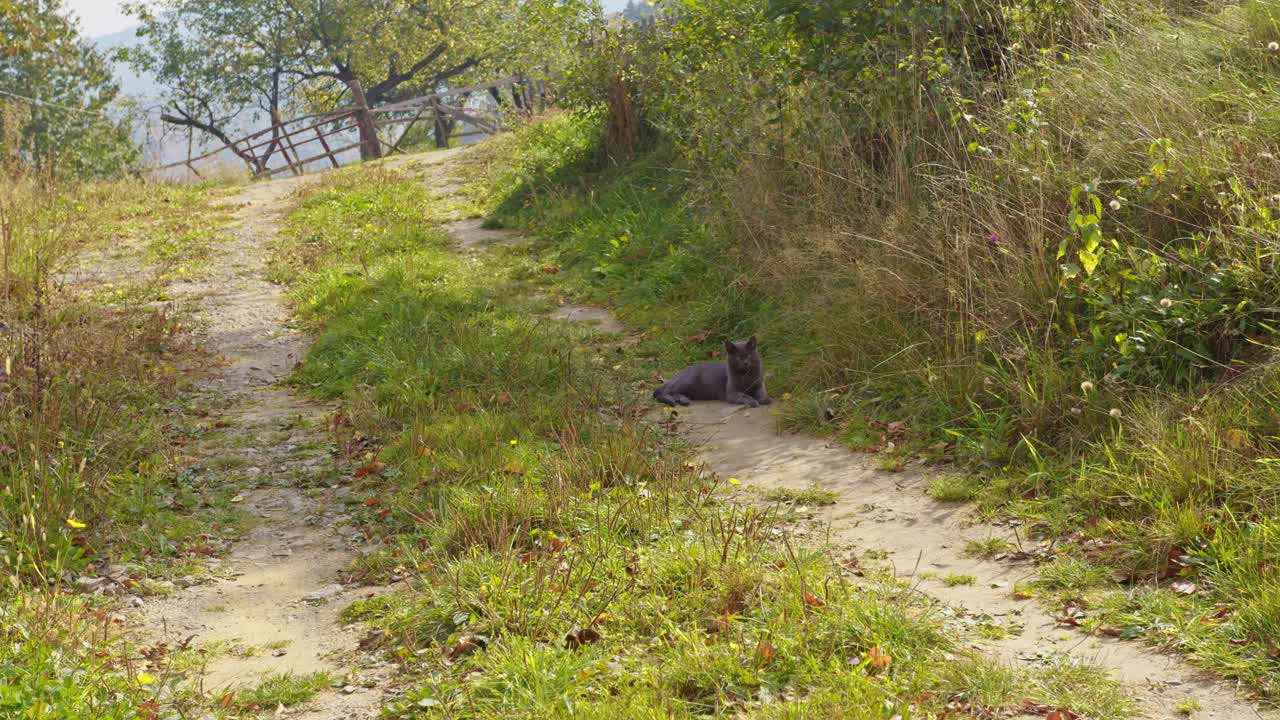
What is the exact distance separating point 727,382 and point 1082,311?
256 cm

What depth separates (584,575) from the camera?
4.26 m

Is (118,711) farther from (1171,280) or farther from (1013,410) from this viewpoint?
(1171,280)

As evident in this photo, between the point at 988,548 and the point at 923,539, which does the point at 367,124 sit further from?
the point at 988,548

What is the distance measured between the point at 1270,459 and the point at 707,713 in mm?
2700

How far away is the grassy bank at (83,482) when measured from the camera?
359 cm

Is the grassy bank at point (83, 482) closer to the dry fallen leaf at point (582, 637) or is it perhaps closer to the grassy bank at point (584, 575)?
the grassy bank at point (584, 575)

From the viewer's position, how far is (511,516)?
Answer: 4.83 metres

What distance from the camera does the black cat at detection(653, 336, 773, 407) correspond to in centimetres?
727

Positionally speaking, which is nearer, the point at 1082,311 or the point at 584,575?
the point at 584,575

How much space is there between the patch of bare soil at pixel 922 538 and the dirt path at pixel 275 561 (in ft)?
7.69

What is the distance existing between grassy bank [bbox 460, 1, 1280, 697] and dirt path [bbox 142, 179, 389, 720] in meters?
3.03

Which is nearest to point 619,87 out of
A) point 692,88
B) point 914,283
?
point 692,88

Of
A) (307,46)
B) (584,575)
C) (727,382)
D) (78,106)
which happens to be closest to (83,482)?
(584,575)

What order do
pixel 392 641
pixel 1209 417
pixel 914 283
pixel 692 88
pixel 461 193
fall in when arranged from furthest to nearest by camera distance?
pixel 461 193
pixel 692 88
pixel 914 283
pixel 1209 417
pixel 392 641
